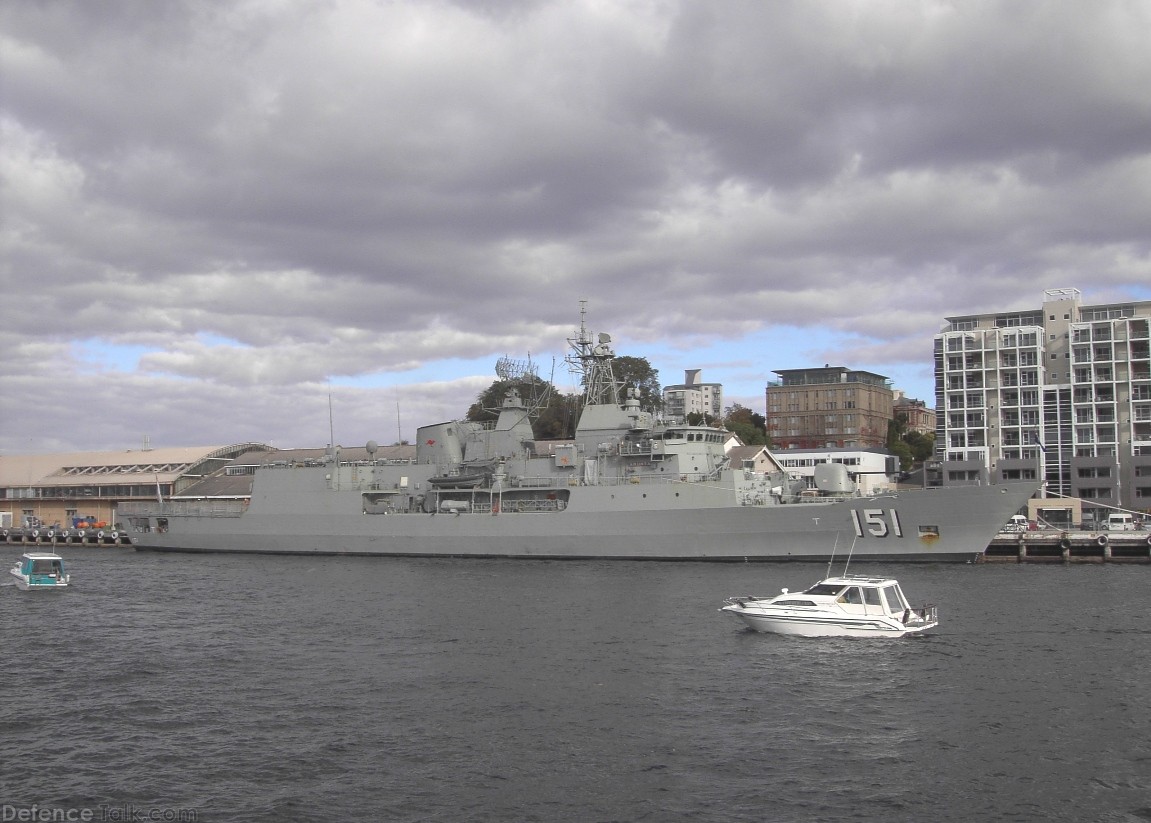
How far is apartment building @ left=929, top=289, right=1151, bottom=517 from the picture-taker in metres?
55.1

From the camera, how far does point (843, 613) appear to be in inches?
766

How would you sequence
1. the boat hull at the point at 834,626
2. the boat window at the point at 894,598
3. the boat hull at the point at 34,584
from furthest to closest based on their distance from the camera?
the boat hull at the point at 34,584, the boat window at the point at 894,598, the boat hull at the point at 834,626

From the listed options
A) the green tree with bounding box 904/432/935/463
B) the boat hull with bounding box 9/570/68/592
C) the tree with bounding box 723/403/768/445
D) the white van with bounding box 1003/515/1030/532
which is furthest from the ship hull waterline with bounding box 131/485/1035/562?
the green tree with bounding box 904/432/935/463

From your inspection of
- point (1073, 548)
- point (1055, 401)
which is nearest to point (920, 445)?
point (1055, 401)

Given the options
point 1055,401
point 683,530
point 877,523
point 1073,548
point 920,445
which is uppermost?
point 1055,401

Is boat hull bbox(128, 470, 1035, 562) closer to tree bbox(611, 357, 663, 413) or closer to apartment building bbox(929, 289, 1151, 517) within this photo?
apartment building bbox(929, 289, 1151, 517)

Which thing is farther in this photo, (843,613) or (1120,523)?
(1120,523)

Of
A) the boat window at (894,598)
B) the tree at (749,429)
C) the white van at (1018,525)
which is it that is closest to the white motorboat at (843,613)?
the boat window at (894,598)

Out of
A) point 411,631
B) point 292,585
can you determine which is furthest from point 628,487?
point 411,631

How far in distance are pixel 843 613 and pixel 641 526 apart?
1496cm

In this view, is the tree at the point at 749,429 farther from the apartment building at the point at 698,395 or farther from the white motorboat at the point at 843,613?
the white motorboat at the point at 843,613

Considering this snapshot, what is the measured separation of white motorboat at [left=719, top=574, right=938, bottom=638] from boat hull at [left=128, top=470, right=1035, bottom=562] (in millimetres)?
11365

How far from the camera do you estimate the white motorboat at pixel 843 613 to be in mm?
19406

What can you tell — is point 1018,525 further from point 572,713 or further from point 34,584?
point 34,584
